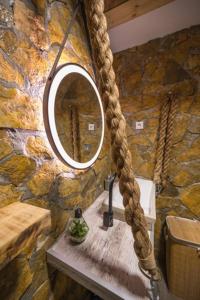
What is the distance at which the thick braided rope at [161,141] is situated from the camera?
4.04 ft

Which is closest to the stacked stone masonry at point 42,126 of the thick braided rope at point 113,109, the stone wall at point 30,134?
the stone wall at point 30,134

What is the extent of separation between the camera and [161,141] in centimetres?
126

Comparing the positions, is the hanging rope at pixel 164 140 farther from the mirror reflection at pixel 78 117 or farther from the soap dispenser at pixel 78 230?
the soap dispenser at pixel 78 230

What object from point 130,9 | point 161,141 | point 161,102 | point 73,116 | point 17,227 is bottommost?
point 17,227

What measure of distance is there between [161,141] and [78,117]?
843 mm

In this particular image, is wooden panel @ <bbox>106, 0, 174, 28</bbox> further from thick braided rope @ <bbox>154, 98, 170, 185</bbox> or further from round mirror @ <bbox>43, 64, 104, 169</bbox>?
thick braided rope @ <bbox>154, 98, 170, 185</bbox>

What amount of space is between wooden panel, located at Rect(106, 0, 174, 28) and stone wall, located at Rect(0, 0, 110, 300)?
→ 35 centimetres

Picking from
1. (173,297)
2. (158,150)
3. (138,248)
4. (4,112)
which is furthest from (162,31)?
(173,297)

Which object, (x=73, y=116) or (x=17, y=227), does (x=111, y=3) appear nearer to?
(x=73, y=116)

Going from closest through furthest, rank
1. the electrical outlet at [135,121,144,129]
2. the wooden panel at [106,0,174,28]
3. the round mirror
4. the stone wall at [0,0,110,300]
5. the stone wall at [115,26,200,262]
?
the stone wall at [0,0,110,300], the round mirror, the wooden panel at [106,0,174,28], the stone wall at [115,26,200,262], the electrical outlet at [135,121,144,129]

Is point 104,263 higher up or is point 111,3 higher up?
point 111,3

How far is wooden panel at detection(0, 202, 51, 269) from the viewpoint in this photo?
283 mm

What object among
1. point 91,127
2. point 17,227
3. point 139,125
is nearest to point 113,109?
point 17,227

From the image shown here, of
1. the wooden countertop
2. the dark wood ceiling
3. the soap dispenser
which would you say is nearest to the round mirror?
the soap dispenser
